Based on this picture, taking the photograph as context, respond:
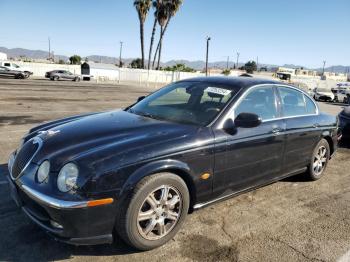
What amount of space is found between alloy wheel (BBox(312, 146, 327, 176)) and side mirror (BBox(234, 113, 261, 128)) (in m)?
2.14

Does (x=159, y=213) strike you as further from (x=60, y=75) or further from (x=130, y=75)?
(x=130, y=75)

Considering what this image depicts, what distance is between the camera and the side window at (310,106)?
5.41m

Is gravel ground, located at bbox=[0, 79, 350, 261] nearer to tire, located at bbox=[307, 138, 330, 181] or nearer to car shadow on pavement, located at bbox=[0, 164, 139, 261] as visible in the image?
car shadow on pavement, located at bbox=[0, 164, 139, 261]

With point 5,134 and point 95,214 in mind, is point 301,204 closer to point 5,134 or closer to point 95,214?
point 95,214

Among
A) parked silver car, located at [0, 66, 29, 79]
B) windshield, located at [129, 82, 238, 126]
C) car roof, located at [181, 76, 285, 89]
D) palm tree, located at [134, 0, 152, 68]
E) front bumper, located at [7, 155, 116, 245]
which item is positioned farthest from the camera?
palm tree, located at [134, 0, 152, 68]

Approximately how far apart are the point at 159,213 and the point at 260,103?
2010mm

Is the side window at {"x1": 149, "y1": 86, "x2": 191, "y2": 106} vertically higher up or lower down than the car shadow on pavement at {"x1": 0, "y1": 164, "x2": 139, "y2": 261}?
higher up

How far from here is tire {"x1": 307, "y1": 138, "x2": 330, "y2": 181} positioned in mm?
5507

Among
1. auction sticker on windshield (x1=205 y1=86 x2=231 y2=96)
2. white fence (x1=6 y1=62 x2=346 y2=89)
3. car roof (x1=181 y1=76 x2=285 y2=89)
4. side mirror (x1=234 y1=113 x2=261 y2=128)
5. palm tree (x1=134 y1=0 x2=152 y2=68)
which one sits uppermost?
palm tree (x1=134 y1=0 x2=152 y2=68)

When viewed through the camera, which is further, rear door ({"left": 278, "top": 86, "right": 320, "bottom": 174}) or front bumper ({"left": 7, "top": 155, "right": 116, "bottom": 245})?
rear door ({"left": 278, "top": 86, "right": 320, "bottom": 174})

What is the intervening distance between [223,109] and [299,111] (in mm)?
1696

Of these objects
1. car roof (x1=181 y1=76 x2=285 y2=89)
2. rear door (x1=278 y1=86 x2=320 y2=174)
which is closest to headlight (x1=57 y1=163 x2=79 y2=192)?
car roof (x1=181 y1=76 x2=285 y2=89)

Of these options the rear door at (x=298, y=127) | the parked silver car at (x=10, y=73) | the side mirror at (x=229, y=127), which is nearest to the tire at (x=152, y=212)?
the side mirror at (x=229, y=127)

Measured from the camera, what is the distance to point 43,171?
3.09 m
